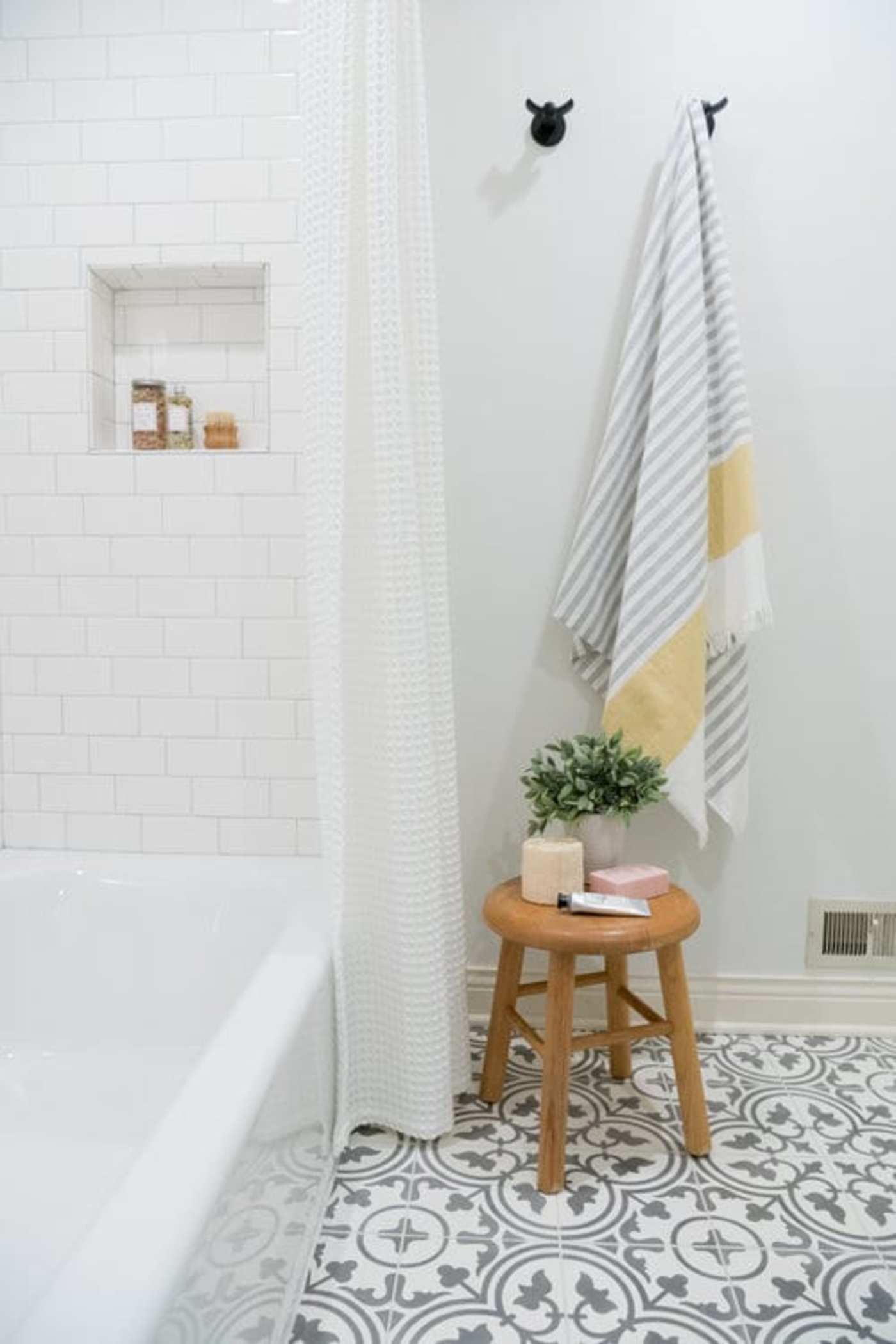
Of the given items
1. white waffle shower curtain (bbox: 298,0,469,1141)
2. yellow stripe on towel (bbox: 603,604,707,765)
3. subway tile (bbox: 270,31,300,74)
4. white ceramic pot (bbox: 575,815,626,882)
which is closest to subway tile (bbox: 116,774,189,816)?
white waffle shower curtain (bbox: 298,0,469,1141)

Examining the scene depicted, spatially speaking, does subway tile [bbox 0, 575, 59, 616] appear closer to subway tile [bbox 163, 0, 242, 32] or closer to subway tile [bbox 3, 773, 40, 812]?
subway tile [bbox 3, 773, 40, 812]

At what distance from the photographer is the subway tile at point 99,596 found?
195 cm

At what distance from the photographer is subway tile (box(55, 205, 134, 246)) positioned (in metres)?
1.87

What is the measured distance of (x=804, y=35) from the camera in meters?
1.91

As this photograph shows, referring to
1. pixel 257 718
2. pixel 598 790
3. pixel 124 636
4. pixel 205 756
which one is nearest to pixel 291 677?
pixel 257 718

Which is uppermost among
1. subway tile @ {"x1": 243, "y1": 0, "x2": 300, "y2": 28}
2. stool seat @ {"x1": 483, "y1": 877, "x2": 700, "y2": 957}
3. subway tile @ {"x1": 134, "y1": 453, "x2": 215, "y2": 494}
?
subway tile @ {"x1": 243, "y1": 0, "x2": 300, "y2": 28}

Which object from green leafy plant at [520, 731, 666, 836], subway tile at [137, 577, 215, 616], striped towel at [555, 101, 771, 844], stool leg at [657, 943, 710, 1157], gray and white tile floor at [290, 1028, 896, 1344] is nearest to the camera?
gray and white tile floor at [290, 1028, 896, 1344]

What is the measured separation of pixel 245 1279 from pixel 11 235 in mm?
1859

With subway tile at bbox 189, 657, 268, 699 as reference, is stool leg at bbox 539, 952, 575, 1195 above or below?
below

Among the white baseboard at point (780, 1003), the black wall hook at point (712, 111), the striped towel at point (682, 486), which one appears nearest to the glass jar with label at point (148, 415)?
the striped towel at point (682, 486)

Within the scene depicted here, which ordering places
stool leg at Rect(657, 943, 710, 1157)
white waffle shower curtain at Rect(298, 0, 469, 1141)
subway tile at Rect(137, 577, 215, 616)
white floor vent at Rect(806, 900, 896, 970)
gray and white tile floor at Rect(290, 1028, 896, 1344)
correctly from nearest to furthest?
gray and white tile floor at Rect(290, 1028, 896, 1344)
white waffle shower curtain at Rect(298, 0, 469, 1141)
stool leg at Rect(657, 943, 710, 1157)
subway tile at Rect(137, 577, 215, 616)
white floor vent at Rect(806, 900, 896, 970)

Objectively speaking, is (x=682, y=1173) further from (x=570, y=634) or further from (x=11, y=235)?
(x=11, y=235)

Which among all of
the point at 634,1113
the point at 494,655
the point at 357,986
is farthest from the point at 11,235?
the point at 634,1113

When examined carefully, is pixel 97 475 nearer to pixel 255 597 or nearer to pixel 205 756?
pixel 255 597
